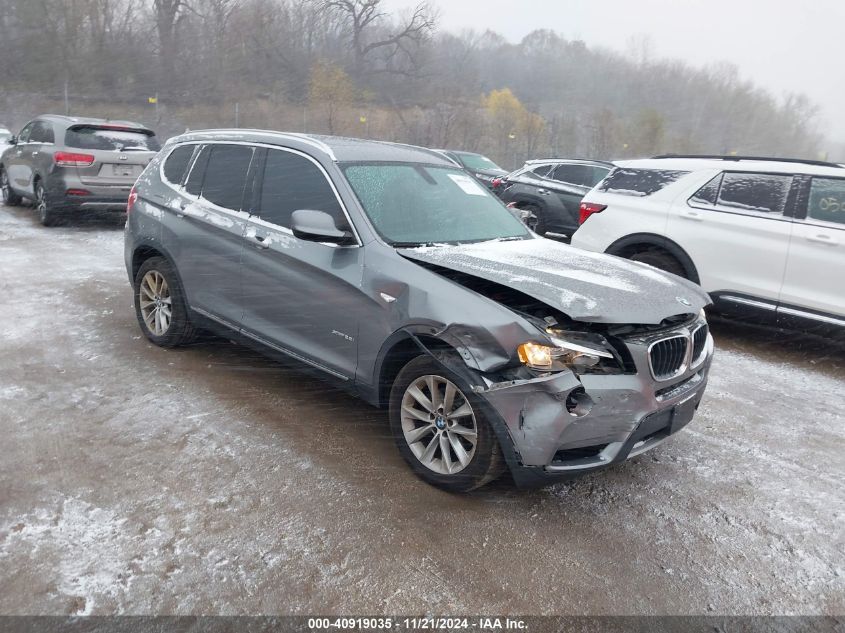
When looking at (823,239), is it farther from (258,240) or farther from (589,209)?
(258,240)

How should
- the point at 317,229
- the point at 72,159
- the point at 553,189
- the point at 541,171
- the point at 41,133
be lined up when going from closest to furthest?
the point at 317,229, the point at 72,159, the point at 41,133, the point at 553,189, the point at 541,171

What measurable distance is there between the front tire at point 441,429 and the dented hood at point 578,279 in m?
0.57

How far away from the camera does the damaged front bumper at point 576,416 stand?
111 inches

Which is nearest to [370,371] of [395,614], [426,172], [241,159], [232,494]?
[232,494]

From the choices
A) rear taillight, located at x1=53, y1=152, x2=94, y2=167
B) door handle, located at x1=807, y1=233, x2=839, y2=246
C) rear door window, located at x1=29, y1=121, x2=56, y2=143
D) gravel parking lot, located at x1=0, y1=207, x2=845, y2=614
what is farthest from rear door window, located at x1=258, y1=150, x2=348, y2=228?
rear door window, located at x1=29, y1=121, x2=56, y2=143

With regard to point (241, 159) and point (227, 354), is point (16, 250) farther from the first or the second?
point (241, 159)

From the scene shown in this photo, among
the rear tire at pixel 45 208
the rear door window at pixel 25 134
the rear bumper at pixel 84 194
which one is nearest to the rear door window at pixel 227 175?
the rear bumper at pixel 84 194

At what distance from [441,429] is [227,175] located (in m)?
2.56

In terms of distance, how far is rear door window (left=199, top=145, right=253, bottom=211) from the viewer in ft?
14.6

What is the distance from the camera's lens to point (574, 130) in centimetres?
5612

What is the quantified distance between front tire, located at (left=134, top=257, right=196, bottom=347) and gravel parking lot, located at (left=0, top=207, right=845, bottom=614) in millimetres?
309

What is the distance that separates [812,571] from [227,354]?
13.6ft

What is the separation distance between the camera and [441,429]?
320cm

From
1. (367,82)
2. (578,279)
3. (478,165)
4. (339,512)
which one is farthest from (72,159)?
(367,82)
